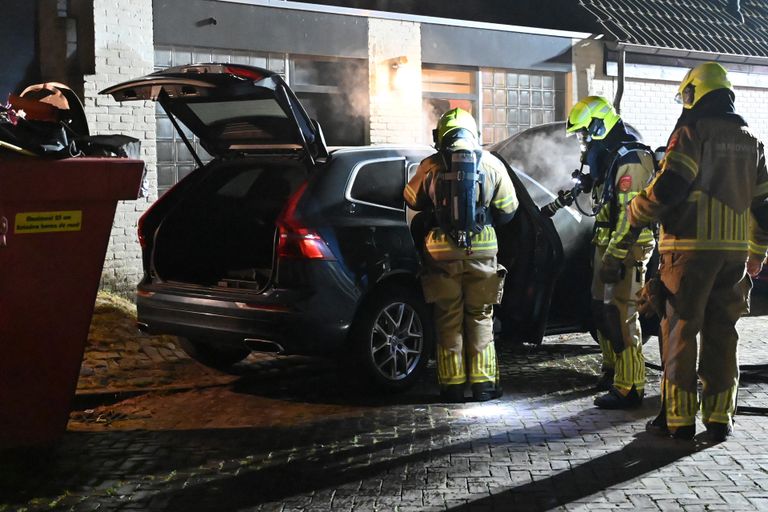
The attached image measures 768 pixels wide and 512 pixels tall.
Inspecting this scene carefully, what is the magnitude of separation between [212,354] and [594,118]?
317cm

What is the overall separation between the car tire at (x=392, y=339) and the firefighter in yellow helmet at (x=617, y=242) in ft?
3.85

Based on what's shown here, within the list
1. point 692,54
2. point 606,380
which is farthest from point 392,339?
point 692,54

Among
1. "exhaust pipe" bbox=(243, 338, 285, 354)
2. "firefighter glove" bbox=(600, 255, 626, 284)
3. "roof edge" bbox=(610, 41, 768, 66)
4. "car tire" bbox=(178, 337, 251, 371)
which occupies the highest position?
"roof edge" bbox=(610, 41, 768, 66)

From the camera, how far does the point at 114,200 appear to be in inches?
227

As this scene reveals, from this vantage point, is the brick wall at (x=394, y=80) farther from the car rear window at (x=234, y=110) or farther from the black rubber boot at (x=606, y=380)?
the black rubber boot at (x=606, y=380)

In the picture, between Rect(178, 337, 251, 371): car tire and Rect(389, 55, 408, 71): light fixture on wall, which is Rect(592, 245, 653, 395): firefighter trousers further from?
Rect(389, 55, 408, 71): light fixture on wall

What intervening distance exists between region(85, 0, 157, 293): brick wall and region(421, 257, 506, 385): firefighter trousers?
16.6ft

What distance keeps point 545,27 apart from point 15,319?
11017mm

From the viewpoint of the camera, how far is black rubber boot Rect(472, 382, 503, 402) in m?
6.87

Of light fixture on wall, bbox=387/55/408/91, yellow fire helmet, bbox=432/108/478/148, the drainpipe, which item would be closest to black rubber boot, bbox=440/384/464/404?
yellow fire helmet, bbox=432/108/478/148

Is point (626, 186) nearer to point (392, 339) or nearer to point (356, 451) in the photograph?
point (392, 339)

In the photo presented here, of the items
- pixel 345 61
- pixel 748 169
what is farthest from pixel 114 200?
pixel 345 61

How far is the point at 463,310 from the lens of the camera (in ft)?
22.7

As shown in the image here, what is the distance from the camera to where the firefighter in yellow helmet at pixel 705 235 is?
5621mm
